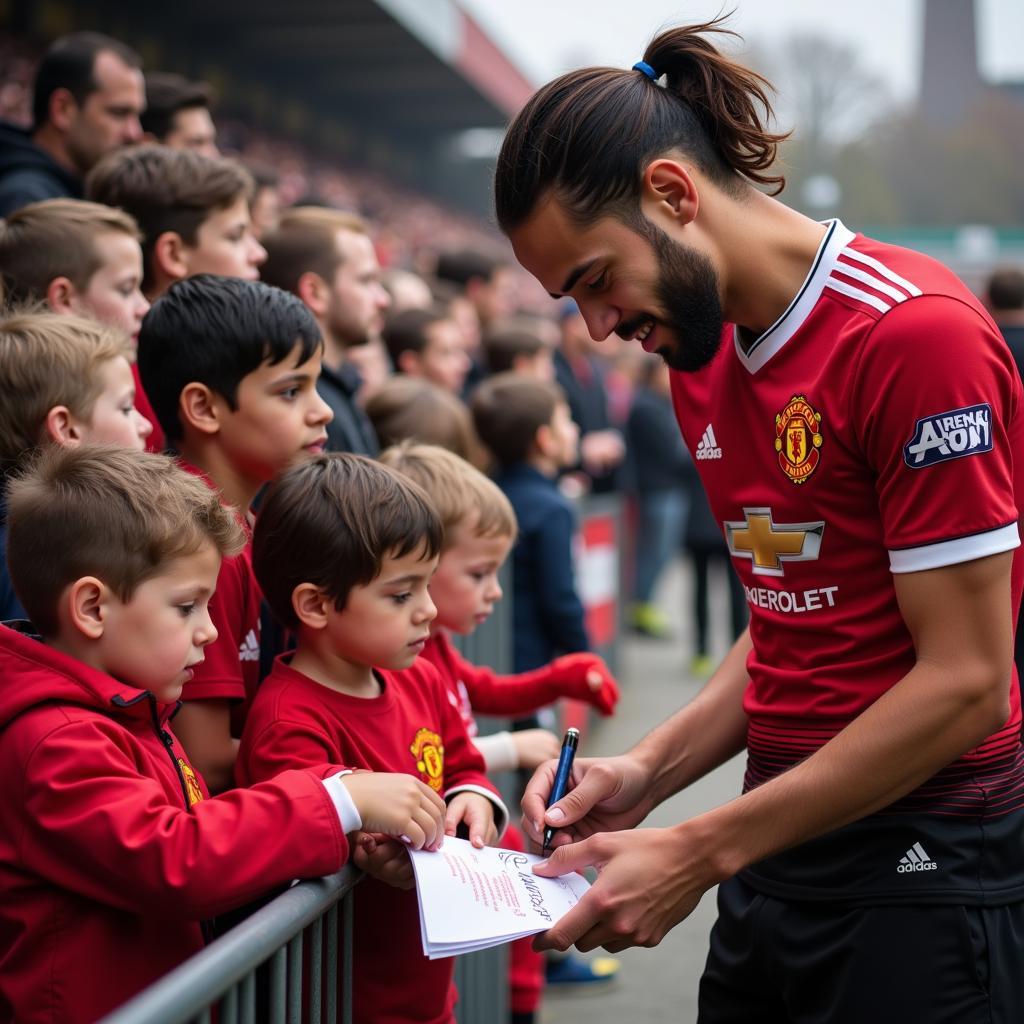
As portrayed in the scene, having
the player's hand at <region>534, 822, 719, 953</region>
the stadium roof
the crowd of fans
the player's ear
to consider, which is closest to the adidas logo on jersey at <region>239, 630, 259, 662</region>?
the crowd of fans

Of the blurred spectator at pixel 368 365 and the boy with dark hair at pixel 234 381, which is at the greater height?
the boy with dark hair at pixel 234 381

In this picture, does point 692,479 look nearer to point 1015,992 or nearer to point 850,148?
Answer: point 1015,992

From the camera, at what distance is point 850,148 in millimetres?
37000

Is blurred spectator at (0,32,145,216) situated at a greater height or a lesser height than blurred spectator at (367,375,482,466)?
greater

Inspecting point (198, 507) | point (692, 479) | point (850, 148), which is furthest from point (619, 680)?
point (850, 148)

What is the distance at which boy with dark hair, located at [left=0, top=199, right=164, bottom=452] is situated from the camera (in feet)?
11.6

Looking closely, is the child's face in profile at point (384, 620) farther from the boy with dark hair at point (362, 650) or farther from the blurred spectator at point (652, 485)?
the blurred spectator at point (652, 485)

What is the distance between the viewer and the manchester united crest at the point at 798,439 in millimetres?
2152

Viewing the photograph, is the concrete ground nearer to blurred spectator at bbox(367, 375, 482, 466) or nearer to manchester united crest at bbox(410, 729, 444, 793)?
blurred spectator at bbox(367, 375, 482, 466)

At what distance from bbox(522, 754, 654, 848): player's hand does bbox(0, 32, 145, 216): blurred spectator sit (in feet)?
11.8

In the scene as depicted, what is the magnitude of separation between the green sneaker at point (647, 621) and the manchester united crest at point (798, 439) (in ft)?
29.5

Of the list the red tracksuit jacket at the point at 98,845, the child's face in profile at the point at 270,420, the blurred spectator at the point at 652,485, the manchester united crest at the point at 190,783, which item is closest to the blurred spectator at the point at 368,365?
the child's face in profile at the point at 270,420

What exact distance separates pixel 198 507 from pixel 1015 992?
1.52 m

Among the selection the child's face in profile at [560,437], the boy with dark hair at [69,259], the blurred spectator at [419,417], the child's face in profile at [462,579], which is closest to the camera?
the child's face in profile at [462,579]
